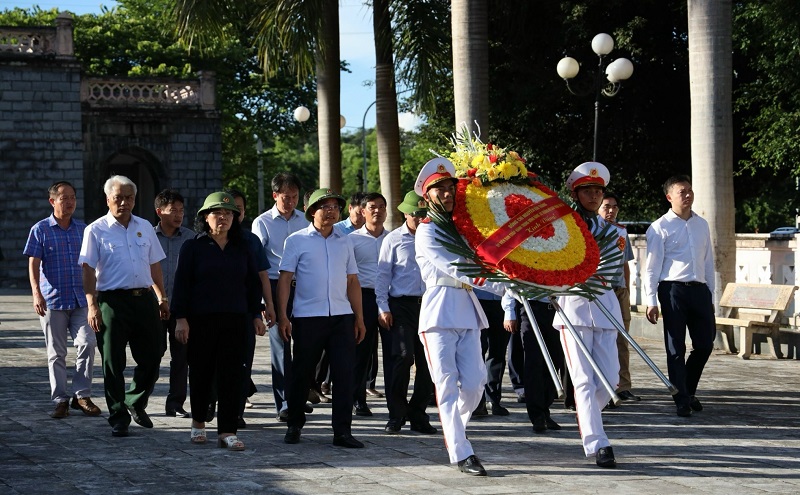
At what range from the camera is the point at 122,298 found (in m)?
9.97

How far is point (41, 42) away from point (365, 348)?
31802 mm

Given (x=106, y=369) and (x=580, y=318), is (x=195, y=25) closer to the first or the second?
(x=106, y=369)

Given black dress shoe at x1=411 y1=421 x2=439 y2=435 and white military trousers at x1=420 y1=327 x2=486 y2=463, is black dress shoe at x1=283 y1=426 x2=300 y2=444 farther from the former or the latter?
white military trousers at x1=420 y1=327 x2=486 y2=463

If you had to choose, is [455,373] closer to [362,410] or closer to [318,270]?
[318,270]

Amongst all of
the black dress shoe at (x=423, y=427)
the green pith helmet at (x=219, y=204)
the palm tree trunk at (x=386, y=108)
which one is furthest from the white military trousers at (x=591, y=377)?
the palm tree trunk at (x=386, y=108)

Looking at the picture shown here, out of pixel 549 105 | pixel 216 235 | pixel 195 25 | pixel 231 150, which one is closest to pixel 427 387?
pixel 216 235

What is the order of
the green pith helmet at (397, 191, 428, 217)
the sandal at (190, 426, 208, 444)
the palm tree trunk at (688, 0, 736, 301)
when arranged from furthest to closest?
the palm tree trunk at (688, 0, 736, 301) → the green pith helmet at (397, 191, 428, 217) → the sandal at (190, 426, 208, 444)

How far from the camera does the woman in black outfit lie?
9086 mm

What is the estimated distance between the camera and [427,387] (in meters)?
10.0

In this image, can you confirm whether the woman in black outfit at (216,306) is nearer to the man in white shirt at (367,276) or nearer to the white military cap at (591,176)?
the man in white shirt at (367,276)

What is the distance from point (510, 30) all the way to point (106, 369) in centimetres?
1900

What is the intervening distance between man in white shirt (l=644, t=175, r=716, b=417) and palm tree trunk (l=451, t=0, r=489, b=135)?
508cm

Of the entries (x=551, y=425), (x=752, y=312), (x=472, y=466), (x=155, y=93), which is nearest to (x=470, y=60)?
(x=752, y=312)

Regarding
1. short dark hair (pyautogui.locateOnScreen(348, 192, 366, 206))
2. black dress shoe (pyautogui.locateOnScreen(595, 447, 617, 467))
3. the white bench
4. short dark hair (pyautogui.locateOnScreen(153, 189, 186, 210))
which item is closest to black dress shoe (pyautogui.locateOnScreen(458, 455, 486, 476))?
black dress shoe (pyautogui.locateOnScreen(595, 447, 617, 467))
